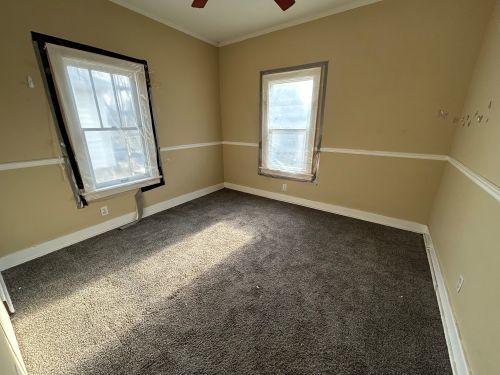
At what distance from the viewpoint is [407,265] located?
1924 mm

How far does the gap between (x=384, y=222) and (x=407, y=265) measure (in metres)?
0.84

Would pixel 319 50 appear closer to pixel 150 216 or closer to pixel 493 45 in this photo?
pixel 493 45

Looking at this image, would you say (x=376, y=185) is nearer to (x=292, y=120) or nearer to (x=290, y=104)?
(x=292, y=120)

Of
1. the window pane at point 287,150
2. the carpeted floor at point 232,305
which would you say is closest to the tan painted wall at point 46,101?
the carpeted floor at point 232,305

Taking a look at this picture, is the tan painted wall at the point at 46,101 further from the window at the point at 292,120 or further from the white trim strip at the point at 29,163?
the window at the point at 292,120

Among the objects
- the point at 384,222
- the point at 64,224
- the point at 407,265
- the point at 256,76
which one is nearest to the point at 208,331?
the point at 407,265

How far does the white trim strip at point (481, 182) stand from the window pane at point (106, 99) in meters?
3.28

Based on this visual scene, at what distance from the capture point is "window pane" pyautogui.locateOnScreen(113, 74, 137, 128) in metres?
2.40

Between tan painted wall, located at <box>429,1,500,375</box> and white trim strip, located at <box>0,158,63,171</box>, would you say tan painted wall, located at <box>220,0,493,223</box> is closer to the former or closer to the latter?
tan painted wall, located at <box>429,1,500,375</box>

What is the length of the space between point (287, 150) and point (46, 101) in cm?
281

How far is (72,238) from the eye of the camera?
89.0 inches

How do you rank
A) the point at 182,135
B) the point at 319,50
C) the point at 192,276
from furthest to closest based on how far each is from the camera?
the point at 182,135 < the point at 319,50 < the point at 192,276

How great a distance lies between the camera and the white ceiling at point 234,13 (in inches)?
91.2

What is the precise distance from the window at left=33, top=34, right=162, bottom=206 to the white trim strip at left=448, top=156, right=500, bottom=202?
3.22m
